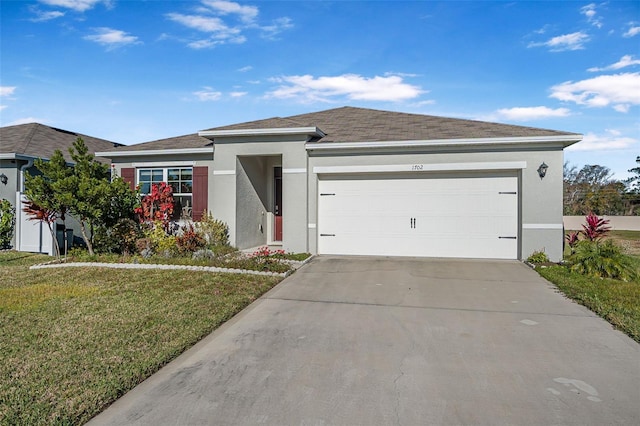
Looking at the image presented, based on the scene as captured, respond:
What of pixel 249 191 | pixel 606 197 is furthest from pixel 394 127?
pixel 606 197

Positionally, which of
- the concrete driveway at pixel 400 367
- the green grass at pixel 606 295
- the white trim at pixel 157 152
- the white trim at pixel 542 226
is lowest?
the concrete driveway at pixel 400 367

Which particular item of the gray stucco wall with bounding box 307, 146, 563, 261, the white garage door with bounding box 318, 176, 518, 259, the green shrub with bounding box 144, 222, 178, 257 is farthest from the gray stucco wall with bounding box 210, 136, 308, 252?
the gray stucco wall with bounding box 307, 146, 563, 261

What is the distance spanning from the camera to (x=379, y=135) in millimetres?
11328

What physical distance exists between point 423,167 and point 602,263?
4399mm

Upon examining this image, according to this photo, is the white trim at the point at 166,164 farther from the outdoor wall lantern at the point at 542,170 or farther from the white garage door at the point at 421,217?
the outdoor wall lantern at the point at 542,170

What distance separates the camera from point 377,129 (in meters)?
12.2

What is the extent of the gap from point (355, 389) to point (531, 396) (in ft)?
4.90

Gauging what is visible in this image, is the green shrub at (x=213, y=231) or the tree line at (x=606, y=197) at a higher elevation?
the tree line at (x=606, y=197)

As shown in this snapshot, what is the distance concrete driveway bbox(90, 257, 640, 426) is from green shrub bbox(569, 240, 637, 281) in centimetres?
212

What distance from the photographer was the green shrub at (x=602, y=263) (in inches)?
317

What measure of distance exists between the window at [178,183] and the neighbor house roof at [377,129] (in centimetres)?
72

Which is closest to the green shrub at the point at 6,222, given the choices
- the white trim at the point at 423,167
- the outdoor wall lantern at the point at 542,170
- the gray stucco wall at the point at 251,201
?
the gray stucco wall at the point at 251,201

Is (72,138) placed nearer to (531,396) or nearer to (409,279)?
(409,279)

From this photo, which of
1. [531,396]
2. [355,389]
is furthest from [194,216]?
[531,396]
